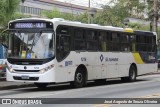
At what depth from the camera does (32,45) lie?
19.8 metres

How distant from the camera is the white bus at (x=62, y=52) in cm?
1967

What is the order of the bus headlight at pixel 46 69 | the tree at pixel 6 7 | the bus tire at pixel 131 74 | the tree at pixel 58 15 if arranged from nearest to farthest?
the bus headlight at pixel 46 69 → the tree at pixel 6 7 → the bus tire at pixel 131 74 → the tree at pixel 58 15

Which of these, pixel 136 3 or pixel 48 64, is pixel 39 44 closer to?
pixel 48 64

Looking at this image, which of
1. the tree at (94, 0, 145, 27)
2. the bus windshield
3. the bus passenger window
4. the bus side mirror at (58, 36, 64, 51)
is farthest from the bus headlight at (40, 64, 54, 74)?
the tree at (94, 0, 145, 27)

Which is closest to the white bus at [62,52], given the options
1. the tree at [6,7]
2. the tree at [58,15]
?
the tree at [6,7]

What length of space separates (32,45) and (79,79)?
3248 millimetres

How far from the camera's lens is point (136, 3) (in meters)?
46.4

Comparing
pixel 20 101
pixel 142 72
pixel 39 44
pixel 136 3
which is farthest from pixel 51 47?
pixel 136 3

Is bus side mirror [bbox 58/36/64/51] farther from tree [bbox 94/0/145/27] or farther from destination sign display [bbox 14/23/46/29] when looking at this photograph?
tree [bbox 94/0/145/27]

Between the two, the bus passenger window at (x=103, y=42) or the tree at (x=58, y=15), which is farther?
the tree at (x=58, y=15)

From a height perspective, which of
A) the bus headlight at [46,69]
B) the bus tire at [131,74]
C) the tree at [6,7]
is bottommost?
the bus tire at [131,74]

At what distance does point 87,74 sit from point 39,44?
3643mm

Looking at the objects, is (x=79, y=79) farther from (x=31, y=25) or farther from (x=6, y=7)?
(x=6, y=7)

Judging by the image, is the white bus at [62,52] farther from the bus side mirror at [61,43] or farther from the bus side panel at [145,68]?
the bus side panel at [145,68]
